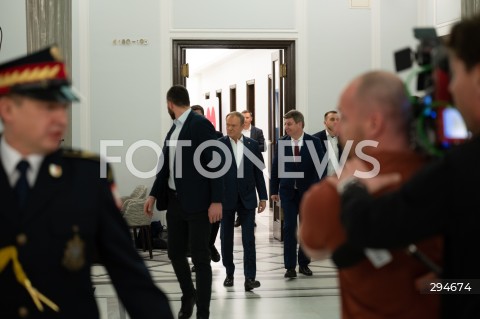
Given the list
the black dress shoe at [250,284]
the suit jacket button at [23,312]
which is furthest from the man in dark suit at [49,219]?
the black dress shoe at [250,284]

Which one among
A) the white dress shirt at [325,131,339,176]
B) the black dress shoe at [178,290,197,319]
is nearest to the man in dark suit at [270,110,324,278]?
the white dress shirt at [325,131,339,176]

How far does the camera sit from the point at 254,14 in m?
10.5

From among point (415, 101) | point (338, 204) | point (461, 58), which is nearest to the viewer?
point (461, 58)

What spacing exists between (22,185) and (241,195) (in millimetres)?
5589

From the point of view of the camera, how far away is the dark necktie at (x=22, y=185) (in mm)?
2090

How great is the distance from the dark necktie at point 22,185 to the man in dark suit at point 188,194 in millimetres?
3627

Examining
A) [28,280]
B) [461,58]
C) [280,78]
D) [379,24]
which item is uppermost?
[379,24]

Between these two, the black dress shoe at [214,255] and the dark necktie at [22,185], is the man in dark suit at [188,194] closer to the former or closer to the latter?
the black dress shoe at [214,255]

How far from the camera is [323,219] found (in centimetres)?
195

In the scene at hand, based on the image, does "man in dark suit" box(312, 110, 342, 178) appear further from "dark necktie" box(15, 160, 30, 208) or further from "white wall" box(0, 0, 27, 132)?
"dark necktie" box(15, 160, 30, 208)

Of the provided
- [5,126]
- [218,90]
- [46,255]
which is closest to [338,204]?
[46,255]

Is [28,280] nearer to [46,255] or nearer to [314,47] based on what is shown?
[46,255]

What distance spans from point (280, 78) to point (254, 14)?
0.95 metres

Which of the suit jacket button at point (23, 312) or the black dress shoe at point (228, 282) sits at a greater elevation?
the suit jacket button at point (23, 312)
